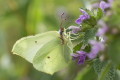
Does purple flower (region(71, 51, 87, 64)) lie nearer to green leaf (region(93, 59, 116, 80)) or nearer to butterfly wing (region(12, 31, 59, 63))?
green leaf (region(93, 59, 116, 80))

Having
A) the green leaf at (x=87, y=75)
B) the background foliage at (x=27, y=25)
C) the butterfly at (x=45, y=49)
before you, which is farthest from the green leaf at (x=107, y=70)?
the background foliage at (x=27, y=25)

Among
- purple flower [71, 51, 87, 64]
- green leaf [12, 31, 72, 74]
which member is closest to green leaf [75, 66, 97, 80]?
green leaf [12, 31, 72, 74]

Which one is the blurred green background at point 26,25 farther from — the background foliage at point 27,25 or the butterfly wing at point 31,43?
the butterfly wing at point 31,43

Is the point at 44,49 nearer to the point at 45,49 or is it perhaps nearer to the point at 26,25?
the point at 45,49

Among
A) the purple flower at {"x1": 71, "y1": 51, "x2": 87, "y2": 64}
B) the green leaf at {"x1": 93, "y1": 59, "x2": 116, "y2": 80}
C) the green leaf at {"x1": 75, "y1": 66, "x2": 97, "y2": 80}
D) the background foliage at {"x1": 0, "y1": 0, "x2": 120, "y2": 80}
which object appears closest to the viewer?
the green leaf at {"x1": 93, "y1": 59, "x2": 116, "y2": 80}

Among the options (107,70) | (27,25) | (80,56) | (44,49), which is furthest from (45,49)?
(27,25)
